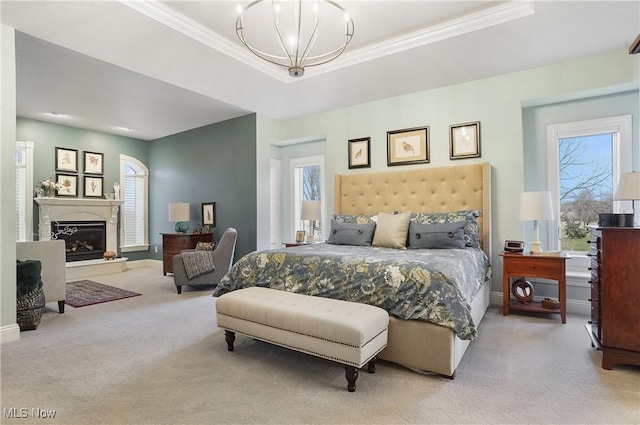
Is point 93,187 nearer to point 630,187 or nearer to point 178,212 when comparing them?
point 178,212

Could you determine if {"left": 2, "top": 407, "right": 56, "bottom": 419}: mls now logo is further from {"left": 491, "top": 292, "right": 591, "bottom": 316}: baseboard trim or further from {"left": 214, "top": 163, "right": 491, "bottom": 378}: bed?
{"left": 491, "top": 292, "right": 591, "bottom": 316}: baseboard trim

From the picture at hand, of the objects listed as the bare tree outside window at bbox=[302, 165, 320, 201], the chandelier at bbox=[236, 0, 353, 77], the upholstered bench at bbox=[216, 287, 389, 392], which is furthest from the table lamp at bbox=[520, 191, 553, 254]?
the bare tree outside window at bbox=[302, 165, 320, 201]

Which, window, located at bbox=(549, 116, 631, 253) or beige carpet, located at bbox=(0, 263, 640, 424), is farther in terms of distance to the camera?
window, located at bbox=(549, 116, 631, 253)

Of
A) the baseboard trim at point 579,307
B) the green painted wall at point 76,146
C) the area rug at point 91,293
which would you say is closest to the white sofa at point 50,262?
the area rug at point 91,293

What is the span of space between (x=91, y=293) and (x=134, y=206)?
289 cm

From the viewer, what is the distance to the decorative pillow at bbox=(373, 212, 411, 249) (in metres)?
3.63

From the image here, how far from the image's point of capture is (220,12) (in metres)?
3.30

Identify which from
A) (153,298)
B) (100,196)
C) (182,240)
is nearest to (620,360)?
(153,298)

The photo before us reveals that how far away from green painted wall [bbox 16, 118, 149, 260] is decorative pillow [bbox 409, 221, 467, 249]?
6.07 meters

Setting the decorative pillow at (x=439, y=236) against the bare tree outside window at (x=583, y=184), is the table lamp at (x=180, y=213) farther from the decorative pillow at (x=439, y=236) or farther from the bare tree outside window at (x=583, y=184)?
the bare tree outside window at (x=583, y=184)

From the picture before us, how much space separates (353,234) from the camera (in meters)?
3.91

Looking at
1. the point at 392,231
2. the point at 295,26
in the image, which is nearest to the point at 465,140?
the point at 392,231

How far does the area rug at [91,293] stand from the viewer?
4203mm

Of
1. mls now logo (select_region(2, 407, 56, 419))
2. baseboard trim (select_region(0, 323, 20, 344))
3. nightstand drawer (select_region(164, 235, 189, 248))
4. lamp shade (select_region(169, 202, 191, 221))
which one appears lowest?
mls now logo (select_region(2, 407, 56, 419))
